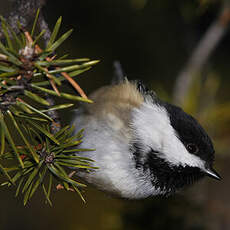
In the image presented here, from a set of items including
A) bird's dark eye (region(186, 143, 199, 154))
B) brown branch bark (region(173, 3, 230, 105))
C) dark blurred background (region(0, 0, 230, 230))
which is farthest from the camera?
brown branch bark (region(173, 3, 230, 105))

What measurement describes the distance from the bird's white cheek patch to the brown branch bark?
1.83 ft

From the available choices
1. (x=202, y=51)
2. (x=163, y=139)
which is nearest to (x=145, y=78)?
(x=202, y=51)

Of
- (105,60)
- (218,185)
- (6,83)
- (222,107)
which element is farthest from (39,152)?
(218,185)

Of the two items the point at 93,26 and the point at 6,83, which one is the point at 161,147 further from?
the point at 93,26

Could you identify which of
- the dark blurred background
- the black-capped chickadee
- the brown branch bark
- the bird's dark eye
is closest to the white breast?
the black-capped chickadee

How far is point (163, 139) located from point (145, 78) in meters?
1.17

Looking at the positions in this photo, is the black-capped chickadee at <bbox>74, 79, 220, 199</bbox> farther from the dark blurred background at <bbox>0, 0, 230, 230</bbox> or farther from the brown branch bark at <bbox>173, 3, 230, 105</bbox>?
the brown branch bark at <bbox>173, 3, 230, 105</bbox>

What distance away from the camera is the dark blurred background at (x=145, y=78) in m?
1.61

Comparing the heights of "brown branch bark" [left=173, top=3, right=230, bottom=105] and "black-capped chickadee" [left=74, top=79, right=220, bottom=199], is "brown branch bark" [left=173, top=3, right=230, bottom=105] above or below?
above

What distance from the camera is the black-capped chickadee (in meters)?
1.21

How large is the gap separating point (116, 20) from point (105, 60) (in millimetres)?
243

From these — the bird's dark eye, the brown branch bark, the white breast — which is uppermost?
the brown branch bark

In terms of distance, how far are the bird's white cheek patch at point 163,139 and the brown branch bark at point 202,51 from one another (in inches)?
22.0

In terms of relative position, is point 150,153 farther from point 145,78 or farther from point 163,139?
point 145,78
